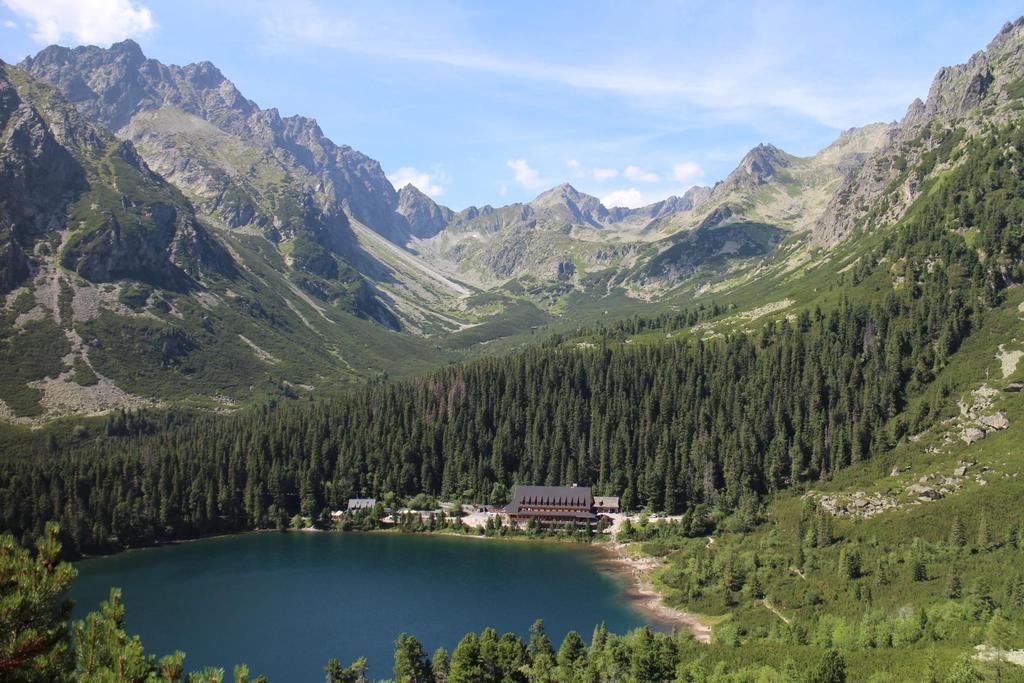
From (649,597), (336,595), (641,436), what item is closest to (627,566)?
(649,597)

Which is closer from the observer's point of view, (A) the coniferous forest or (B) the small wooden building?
(A) the coniferous forest

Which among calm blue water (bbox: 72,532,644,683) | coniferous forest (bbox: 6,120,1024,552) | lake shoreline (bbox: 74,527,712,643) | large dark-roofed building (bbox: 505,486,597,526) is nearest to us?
calm blue water (bbox: 72,532,644,683)

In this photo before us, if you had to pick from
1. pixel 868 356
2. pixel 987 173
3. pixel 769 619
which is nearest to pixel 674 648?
pixel 769 619

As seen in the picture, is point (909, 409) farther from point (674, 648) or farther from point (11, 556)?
point (11, 556)

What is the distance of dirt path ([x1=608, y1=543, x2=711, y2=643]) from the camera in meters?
93.3

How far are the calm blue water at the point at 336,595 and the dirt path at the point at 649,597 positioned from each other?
Result: 9.98 feet

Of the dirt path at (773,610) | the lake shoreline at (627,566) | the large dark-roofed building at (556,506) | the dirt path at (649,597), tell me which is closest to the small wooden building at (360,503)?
the lake shoreline at (627,566)

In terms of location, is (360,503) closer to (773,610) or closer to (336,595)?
(336,595)

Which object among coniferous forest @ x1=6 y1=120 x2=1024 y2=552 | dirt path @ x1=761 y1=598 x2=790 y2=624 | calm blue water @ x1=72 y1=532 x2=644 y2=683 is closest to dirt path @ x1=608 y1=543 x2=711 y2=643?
calm blue water @ x1=72 y1=532 x2=644 y2=683

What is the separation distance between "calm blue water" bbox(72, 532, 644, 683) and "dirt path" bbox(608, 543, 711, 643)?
304 centimetres

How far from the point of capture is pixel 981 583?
7725 cm

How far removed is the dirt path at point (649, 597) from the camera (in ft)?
306

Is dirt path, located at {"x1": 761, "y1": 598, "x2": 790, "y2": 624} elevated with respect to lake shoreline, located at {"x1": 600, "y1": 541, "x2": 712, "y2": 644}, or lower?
elevated

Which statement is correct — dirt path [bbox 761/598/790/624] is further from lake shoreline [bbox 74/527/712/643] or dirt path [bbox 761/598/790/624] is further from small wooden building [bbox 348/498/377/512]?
small wooden building [bbox 348/498/377/512]
